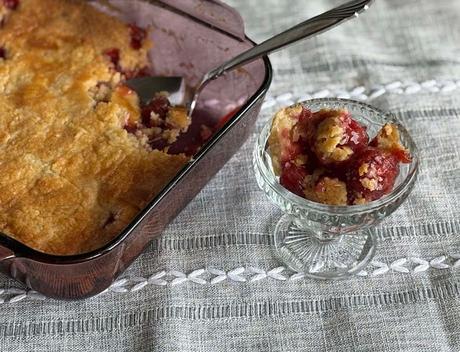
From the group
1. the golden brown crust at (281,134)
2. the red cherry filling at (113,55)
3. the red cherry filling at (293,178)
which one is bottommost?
the red cherry filling at (293,178)

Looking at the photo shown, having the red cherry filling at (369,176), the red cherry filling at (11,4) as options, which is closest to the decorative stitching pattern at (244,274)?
the red cherry filling at (369,176)

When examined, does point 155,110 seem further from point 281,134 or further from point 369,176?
point 369,176

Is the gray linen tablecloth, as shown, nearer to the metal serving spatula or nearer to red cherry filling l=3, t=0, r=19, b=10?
the metal serving spatula

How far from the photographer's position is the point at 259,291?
1475 mm

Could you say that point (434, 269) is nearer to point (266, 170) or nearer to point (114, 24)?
point (266, 170)

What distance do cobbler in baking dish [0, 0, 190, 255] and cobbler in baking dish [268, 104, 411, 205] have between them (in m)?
0.27

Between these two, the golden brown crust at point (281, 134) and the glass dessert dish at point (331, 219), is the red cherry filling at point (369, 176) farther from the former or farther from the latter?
the golden brown crust at point (281, 134)

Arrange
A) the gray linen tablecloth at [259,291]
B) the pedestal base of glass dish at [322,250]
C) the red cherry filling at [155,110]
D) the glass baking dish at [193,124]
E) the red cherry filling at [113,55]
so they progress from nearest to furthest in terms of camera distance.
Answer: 1. the glass baking dish at [193,124]
2. the gray linen tablecloth at [259,291]
3. the pedestal base of glass dish at [322,250]
4. the red cherry filling at [155,110]
5. the red cherry filling at [113,55]

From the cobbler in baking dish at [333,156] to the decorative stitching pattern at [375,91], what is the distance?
0.40 m

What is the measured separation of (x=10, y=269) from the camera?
4.50ft

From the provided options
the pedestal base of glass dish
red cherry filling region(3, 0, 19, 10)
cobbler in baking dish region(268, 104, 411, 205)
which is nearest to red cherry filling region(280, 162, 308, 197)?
cobbler in baking dish region(268, 104, 411, 205)

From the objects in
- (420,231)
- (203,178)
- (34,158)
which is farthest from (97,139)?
(420,231)

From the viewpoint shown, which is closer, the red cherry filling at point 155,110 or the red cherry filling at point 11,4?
the red cherry filling at point 155,110

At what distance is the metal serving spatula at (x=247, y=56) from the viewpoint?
1.48 meters
